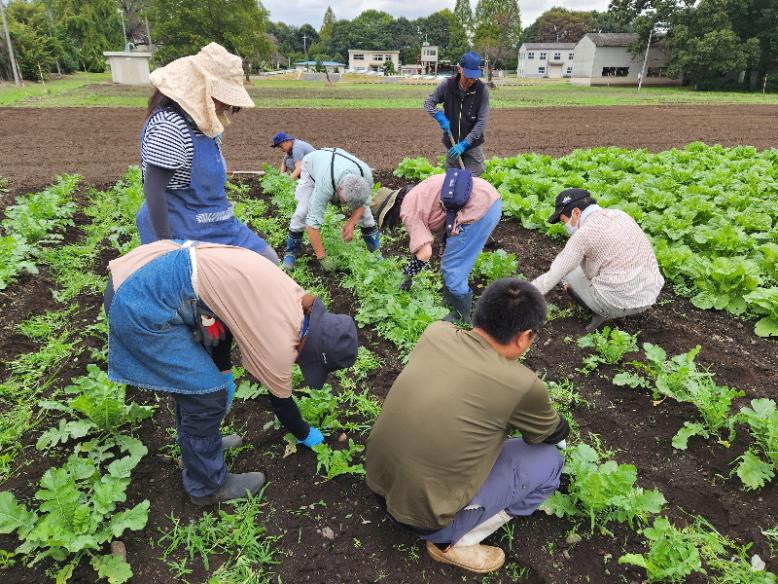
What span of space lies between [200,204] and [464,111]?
4029mm

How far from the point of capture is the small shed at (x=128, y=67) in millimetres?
30531

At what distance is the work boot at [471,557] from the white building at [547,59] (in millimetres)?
72964

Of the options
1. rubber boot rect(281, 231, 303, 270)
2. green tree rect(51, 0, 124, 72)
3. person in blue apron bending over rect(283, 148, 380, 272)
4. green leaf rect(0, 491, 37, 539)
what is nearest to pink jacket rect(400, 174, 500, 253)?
person in blue apron bending over rect(283, 148, 380, 272)

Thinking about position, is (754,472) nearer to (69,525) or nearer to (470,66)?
(69,525)

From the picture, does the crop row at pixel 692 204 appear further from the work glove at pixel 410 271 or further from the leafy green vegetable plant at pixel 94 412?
the leafy green vegetable plant at pixel 94 412

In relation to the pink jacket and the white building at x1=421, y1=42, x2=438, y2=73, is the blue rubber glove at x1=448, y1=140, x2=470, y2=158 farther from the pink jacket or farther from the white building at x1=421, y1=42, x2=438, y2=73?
the white building at x1=421, y1=42, x2=438, y2=73

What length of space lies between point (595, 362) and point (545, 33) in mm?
92468

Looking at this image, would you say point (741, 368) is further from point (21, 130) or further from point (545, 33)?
point (545, 33)

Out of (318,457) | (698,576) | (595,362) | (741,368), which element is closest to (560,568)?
(698,576)

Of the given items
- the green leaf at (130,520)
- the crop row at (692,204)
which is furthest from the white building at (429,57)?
the green leaf at (130,520)

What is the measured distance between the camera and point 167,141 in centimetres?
271

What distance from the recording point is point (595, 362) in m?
3.79

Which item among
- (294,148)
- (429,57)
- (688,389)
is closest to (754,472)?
(688,389)

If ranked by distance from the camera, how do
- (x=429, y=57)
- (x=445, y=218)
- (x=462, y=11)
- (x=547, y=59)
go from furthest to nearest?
1. (x=429, y=57)
2. (x=462, y=11)
3. (x=547, y=59)
4. (x=445, y=218)
